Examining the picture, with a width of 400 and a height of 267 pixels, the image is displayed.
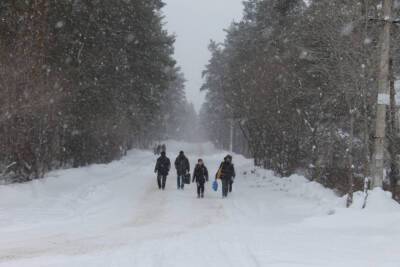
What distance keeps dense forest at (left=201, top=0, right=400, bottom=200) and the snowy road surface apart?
205 centimetres

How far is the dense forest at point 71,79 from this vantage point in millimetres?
15781

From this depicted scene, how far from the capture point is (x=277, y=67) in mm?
23609

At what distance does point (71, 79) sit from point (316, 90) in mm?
10051

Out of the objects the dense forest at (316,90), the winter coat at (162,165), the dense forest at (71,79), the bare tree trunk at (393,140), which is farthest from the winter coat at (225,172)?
the dense forest at (71,79)

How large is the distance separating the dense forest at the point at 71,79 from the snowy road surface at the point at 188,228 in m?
1.80

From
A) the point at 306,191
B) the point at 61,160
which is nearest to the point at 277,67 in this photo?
the point at 306,191

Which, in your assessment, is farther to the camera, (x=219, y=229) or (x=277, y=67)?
(x=277, y=67)

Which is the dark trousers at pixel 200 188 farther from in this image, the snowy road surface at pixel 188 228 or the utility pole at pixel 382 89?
the utility pole at pixel 382 89

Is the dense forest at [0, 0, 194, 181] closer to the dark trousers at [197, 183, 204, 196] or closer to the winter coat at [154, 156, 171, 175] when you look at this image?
the winter coat at [154, 156, 171, 175]

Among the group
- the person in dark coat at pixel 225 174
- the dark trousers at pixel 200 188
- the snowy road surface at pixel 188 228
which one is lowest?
the snowy road surface at pixel 188 228

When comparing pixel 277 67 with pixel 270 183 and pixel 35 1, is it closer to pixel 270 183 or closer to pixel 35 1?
pixel 270 183

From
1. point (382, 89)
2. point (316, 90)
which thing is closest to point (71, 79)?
point (316, 90)

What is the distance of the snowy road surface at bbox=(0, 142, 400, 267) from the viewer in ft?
26.3

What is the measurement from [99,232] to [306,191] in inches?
369
